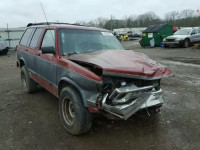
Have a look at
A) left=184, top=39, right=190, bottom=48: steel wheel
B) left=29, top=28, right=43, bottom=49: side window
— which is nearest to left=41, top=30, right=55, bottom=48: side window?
left=29, top=28, right=43, bottom=49: side window

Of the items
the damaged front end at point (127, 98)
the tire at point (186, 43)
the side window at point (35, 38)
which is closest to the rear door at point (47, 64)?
the side window at point (35, 38)

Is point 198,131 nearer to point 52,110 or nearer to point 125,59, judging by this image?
point 125,59

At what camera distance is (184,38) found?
18234 mm

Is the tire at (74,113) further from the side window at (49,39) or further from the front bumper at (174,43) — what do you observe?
the front bumper at (174,43)

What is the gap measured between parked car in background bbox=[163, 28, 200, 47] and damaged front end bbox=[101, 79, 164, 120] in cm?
1645

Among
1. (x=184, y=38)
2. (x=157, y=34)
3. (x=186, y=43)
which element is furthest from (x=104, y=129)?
(x=157, y=34)

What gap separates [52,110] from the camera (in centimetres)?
483

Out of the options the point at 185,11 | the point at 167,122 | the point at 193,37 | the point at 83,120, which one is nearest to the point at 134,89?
the point at 83,120

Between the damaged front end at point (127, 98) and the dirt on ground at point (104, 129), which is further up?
the damaged front end at point (127, 98)

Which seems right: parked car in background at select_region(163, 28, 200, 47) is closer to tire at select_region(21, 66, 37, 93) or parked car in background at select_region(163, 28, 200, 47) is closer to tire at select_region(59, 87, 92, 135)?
tire at select_region(21, 66, 37, 93)

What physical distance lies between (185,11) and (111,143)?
8167cm

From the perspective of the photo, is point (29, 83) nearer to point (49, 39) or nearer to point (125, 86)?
point (49, 39)

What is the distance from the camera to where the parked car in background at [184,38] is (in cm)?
1831

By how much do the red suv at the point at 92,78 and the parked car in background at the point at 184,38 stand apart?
15188 mm
